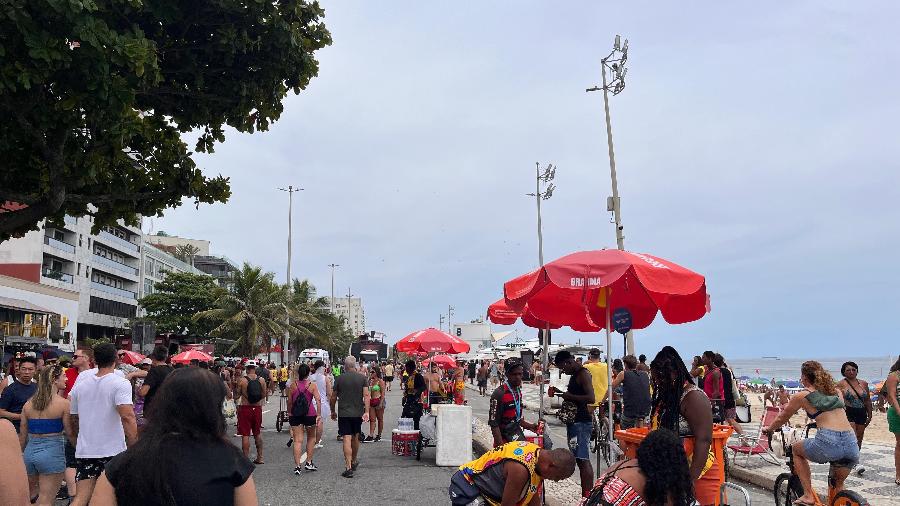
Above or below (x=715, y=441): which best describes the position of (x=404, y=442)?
below

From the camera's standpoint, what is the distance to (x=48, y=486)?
6.79m

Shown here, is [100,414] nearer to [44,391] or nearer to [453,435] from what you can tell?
[44,391]

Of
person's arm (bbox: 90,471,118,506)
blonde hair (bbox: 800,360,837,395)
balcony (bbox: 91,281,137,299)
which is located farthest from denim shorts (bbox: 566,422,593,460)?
balcony (bbox: 91,281,137,299)

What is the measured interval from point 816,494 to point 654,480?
4015mm

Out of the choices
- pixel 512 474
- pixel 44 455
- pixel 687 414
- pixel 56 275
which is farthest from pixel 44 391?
pixel 56 275

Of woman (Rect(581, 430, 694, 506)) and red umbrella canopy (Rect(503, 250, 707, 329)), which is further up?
red umbrella canopy (Rect(503, 250, 707, 329))

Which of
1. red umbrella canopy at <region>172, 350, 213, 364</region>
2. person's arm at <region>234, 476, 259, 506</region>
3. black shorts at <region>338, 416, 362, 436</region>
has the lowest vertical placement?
black shorts at <region>338, 416, 362, 436</region>

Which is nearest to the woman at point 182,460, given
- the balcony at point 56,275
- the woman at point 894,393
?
the woman at point 894,393

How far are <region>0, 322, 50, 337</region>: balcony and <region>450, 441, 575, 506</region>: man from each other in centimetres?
3838

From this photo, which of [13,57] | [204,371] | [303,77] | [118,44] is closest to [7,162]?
[13,57]

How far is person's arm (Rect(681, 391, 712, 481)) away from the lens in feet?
16.9

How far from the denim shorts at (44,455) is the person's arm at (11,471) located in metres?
4.16

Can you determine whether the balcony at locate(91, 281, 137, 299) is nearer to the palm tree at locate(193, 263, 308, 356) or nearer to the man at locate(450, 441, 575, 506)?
the palm tree at locate(193, 263, 308, 356)

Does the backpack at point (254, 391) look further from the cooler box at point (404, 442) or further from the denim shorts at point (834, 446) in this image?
the denim shorts at point (834, 446)
